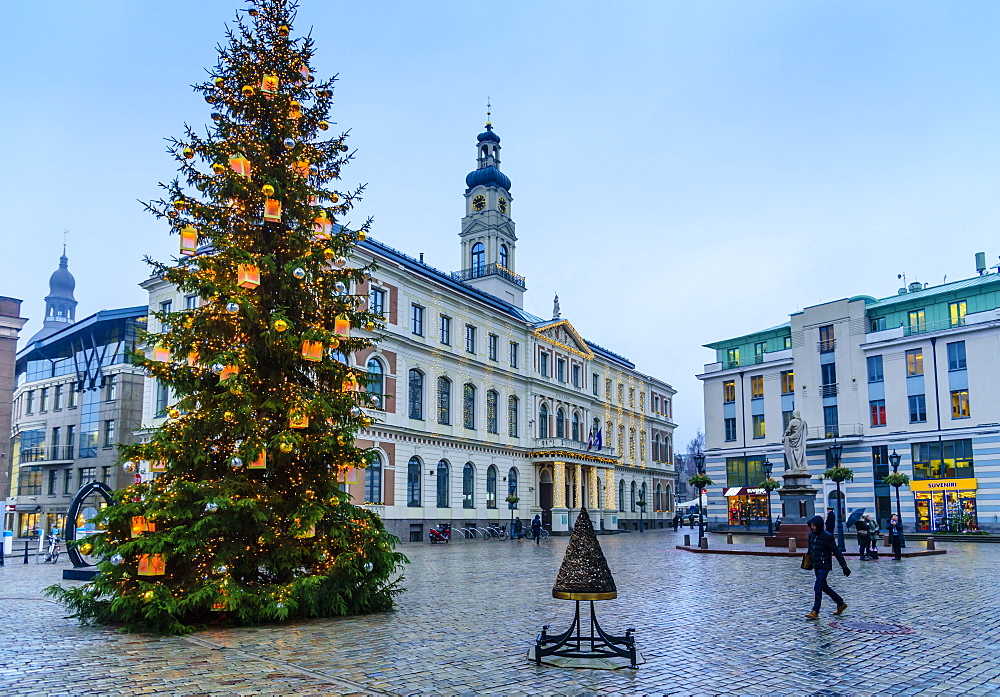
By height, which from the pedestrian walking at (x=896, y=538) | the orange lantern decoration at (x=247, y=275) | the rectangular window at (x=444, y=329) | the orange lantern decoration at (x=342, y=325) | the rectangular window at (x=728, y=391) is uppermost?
the rectangular window at (x=444, y=329)

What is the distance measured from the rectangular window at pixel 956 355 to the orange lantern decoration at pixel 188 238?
52.2 meters

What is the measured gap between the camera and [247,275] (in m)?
13.9

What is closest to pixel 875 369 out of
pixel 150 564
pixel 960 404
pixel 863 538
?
pixel 960 404

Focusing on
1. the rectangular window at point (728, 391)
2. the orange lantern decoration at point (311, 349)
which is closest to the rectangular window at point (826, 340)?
the rectangular window at point (728, 391)

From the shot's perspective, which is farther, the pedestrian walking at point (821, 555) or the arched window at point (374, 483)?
the arched window at point (374, 483)

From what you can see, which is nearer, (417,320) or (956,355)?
(417,320)

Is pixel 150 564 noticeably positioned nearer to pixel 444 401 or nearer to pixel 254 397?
pixel 254 397

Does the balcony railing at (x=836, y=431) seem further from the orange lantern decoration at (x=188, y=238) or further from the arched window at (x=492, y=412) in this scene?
the orange lantern decoration at (x=188, y=238)

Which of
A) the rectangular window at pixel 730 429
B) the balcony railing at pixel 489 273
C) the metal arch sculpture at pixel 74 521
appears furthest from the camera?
the rectangular window at pixel 730 429

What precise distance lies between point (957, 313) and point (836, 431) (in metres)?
11.3

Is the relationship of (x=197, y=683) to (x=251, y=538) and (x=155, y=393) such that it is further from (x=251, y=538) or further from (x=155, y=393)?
(x=155, y=393)

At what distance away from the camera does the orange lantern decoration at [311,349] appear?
1411cm

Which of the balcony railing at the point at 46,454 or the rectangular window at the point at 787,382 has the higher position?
the rectangular window at the point at 787,382

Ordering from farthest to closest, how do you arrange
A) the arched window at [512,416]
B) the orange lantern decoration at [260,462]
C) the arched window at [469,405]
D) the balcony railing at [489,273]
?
the balcony railing at [489,273], the arched window at [512,416], the arched window at [469,405], the orange lantern decoration at [260,462]
